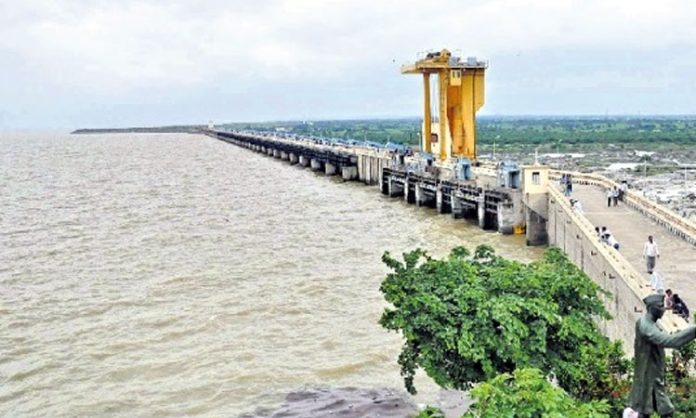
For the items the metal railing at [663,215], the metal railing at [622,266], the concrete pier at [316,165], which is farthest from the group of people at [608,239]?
the concrete pier at [316,165]

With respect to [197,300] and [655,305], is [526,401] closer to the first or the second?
[655,305]

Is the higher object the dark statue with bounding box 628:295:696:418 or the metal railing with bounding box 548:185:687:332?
the dark statue with bounding box 628:295:696:418

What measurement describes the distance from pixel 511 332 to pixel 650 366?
2.14 metres

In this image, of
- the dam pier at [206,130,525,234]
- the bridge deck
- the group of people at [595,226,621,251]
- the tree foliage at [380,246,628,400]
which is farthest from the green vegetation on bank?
the dam pier at [206,130,525,234]

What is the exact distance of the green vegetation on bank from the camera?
9.54 metres

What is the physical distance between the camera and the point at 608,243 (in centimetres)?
1944

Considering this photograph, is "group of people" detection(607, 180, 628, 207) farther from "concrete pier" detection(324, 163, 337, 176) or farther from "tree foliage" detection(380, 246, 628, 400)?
"concrete pier" detection(324, 163, 337, 176)

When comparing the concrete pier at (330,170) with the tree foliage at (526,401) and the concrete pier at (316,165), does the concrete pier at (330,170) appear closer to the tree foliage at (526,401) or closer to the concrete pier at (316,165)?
the concrete pier at (316,165)

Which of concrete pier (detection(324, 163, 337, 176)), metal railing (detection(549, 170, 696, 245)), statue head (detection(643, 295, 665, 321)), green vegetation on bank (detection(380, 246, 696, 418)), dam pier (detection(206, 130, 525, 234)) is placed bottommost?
concrete pier (detection(324, 163, 337, 176))

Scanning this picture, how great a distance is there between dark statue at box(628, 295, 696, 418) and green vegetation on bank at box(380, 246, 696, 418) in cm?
134

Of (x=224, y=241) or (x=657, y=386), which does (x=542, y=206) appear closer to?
(x=224, y=241)

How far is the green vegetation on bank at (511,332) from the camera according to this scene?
9.54m

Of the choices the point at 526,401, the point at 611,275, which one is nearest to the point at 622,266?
the point at 611,275

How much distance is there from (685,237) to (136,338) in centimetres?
1569
